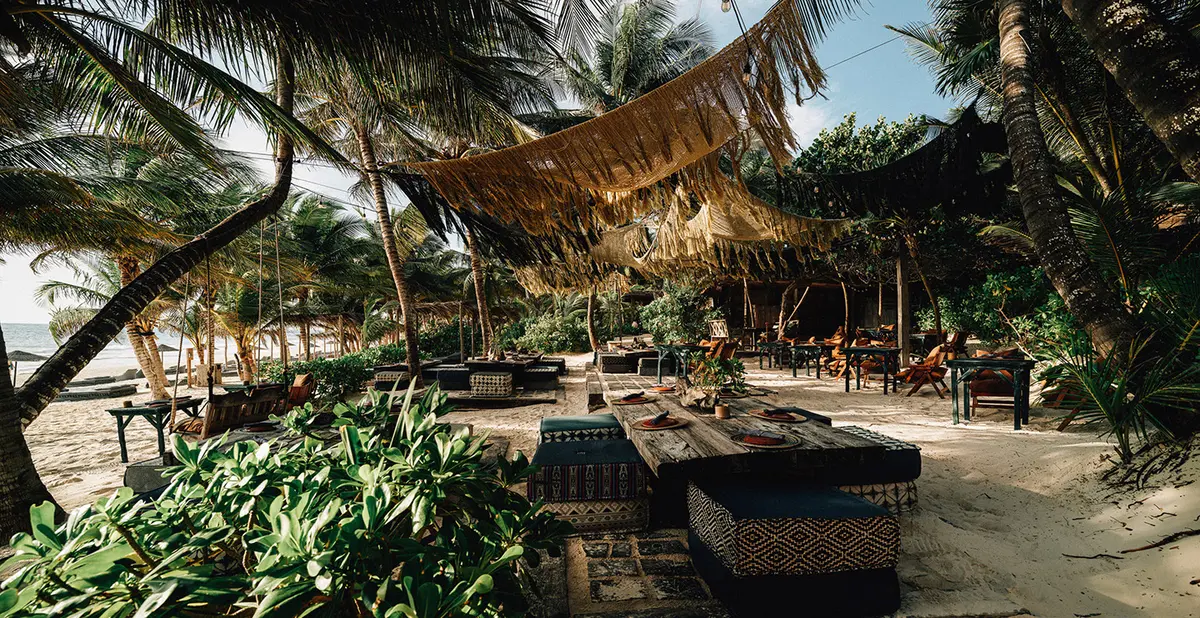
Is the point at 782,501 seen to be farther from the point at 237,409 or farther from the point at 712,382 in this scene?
the point at 237,409

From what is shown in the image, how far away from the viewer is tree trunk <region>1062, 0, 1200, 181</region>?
1.61m

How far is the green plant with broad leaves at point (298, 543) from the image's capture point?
1.95 feet

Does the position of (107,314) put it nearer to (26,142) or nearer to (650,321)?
(26,142)

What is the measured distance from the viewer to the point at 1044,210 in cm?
349

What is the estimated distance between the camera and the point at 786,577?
1978 mm

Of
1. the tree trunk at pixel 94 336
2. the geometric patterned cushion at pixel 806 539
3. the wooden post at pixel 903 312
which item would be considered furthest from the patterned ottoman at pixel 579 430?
the wooden post at pixel 903 312

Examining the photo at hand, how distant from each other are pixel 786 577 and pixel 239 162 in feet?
27.4

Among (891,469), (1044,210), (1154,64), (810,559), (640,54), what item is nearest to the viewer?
(1154,64)

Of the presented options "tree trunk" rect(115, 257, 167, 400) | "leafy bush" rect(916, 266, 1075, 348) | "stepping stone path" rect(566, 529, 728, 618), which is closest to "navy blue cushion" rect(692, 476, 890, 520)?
"stepping stone path" rect(566, 529, 728, 618)

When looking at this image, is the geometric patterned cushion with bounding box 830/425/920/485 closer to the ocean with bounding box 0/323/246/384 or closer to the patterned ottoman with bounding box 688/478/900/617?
the patterned ottoman with bounding box 688/478/900/617

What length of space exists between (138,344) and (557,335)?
1171 cm

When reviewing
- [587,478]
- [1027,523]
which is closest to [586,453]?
[587,478]

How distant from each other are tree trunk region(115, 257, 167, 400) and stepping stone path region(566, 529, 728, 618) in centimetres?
1206

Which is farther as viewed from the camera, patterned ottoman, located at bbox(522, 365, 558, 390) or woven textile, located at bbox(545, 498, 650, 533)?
patterned ottoman, located at bbox(522, 365, 558, 390)
